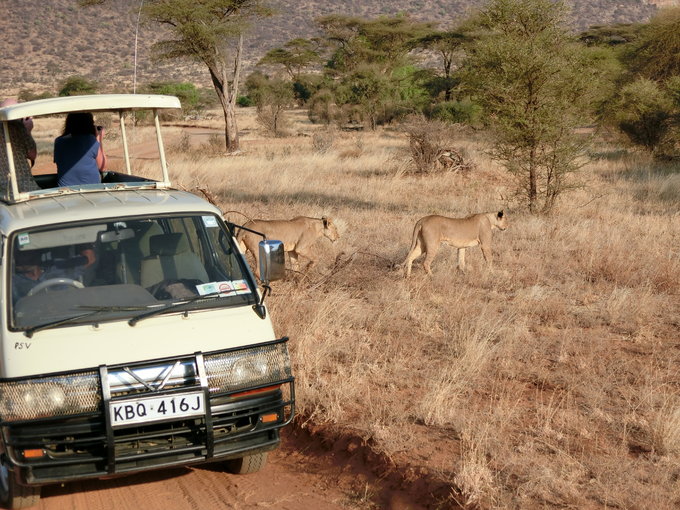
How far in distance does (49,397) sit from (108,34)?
90230 mm

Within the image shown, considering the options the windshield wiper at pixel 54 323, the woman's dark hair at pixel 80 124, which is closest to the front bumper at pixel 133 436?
the windshield wiper at pixel 54 323

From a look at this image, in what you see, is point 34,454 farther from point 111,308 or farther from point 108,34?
point 108,34

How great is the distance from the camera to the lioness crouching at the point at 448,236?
942 centimetres

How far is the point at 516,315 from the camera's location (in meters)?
7.61

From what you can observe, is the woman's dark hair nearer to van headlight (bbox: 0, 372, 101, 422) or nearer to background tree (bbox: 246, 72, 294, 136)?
van headlight (bbox: 0, 372, 101, 422)

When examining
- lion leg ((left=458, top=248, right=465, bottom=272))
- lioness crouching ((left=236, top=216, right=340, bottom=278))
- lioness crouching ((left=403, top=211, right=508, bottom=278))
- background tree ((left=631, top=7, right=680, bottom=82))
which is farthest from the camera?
background tree ((left=631, top=7, right=680, bottom=82))

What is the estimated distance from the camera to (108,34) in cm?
8731

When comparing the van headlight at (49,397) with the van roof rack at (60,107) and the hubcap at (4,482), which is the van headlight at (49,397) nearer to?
the hubcap at (4,482)

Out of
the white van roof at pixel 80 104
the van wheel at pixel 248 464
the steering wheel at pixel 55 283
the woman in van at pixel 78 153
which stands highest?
the white van roof at pixel 80 104

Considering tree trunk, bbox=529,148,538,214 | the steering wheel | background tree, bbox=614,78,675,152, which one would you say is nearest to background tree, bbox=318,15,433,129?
background tree, bbox=614,78,675,152

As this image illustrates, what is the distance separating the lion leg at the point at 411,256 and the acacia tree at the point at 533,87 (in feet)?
13.8

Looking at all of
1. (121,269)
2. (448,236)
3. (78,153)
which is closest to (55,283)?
(121,269)

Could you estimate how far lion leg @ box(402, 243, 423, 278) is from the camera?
9453mm

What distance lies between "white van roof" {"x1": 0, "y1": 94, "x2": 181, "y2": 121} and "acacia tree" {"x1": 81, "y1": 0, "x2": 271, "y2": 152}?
20698 millimetres
